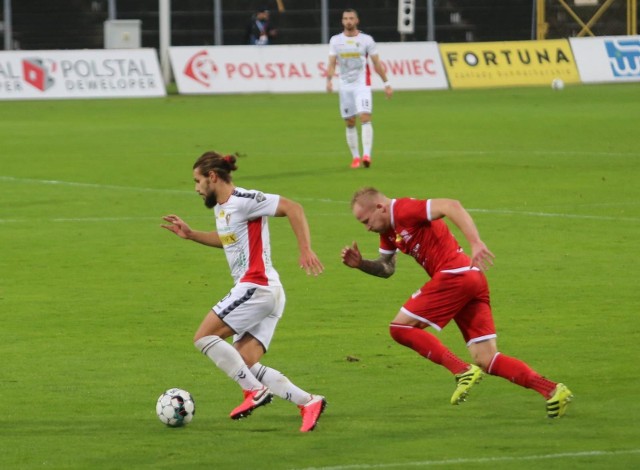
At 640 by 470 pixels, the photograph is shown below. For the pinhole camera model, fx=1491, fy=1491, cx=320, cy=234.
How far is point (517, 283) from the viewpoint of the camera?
1491cm

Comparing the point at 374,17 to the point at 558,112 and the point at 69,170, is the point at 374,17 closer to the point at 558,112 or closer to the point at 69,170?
the point at 558,112

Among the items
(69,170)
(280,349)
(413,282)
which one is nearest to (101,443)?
(280,349)

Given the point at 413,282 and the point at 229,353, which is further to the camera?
the point at 413,282

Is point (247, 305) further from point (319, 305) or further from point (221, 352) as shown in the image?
point (319, 305)

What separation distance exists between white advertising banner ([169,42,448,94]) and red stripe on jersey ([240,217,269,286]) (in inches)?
1332

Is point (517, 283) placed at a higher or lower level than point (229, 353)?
lower

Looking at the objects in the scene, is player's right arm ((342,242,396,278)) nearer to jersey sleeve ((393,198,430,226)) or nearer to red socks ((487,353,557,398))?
jersey sleeve ((393,198,430,226))

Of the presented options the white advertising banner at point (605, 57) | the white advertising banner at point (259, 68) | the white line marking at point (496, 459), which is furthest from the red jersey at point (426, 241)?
the white advertising banner at point (605, 57)

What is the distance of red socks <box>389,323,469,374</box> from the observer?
374 inches

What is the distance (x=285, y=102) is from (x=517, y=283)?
85.3 ft

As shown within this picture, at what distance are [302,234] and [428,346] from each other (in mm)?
1099

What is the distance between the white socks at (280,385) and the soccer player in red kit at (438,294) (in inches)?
29.9

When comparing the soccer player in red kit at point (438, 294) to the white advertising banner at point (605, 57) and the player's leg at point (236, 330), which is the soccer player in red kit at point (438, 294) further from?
the white advertising banner at point (605, 57)

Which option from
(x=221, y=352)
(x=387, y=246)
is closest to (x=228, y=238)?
(x=221, y=352)
